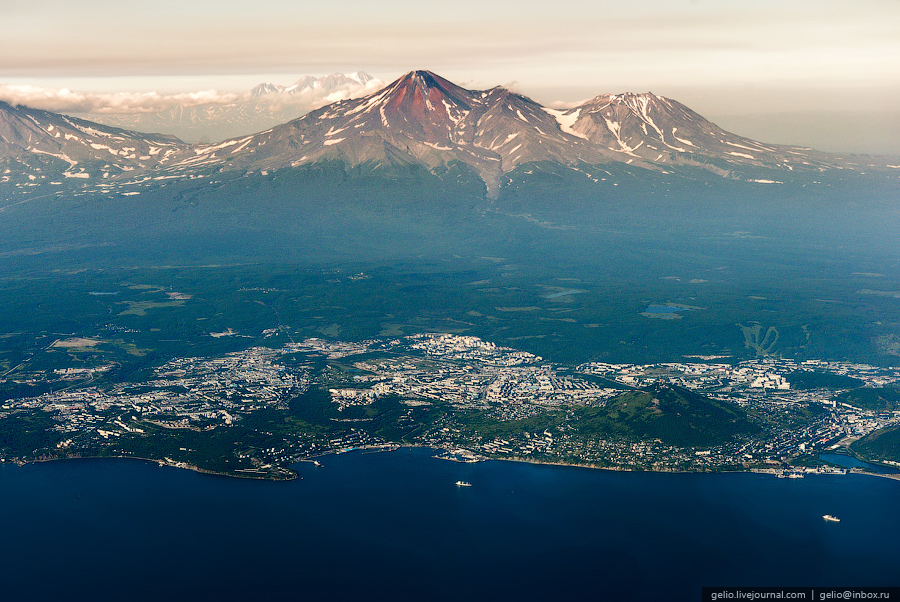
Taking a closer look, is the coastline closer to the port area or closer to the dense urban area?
the port area

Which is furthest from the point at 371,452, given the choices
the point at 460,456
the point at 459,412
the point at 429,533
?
the point at 429,533

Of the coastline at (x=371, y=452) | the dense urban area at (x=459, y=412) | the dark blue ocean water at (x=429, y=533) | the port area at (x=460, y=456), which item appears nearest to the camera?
the dark blue ocean water at (x=429, y=533)

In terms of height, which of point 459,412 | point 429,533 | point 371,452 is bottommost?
point 429,533

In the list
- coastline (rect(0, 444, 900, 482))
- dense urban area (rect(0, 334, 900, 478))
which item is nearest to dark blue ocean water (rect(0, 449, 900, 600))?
coastline (rect(0, 444, 900, 482))

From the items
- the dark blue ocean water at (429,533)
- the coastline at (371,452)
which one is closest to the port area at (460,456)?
the coastline at (371,452)

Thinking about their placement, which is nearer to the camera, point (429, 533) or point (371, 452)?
point (429, 533)

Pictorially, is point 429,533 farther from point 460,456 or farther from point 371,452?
point 371,452

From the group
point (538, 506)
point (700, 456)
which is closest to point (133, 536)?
point (538, 506)

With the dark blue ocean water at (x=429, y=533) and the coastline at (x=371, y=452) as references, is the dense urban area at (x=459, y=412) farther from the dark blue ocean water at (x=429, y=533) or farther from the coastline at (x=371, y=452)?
the dark blue ocean water at (x=429, y=533)
